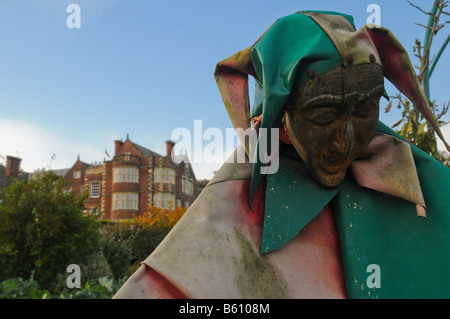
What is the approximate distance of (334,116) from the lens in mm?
1631

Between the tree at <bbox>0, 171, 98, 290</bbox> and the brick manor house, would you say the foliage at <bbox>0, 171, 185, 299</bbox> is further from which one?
the brick manor house

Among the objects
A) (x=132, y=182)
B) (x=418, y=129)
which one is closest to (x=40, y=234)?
(x=418, y=129)

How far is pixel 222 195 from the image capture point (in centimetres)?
176

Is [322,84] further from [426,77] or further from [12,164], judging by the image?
[12,164]

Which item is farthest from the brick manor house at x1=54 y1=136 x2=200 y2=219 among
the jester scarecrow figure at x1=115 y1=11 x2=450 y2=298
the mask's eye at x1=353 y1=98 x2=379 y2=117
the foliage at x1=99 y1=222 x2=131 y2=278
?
the mask's eye at x1=353 y1=98 x2=379 y2=117

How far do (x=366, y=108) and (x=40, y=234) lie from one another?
38.8ft

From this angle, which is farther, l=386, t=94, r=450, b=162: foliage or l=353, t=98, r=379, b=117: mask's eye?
l=386, t=94, r=450, b=162: foliage

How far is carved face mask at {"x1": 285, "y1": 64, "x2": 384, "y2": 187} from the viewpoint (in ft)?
5.21

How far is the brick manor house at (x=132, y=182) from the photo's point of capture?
140 feet

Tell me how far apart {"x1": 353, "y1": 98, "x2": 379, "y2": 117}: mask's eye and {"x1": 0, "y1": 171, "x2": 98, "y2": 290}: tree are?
11458mm

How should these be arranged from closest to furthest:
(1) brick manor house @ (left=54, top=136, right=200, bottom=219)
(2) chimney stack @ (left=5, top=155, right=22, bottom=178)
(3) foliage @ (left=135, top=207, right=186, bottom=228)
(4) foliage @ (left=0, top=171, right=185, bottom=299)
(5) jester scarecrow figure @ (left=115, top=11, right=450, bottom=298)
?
1. (5) jester scarecrow figure @ (left=115, top=11, right=450, bottom=298)
2. (4) foliage @ (left=0, top=171, right=185, bottom=299)
3. (3) foliage @ (left=135, top=207, right=186, bottom=228)
4. (1) brick manor house @ (left=54, top=136, right=200, bottom=219)
5. (2) chimney stack @ (left=5, top=155, right=22, bottom=178)

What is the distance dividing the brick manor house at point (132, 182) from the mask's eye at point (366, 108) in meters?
40.7
